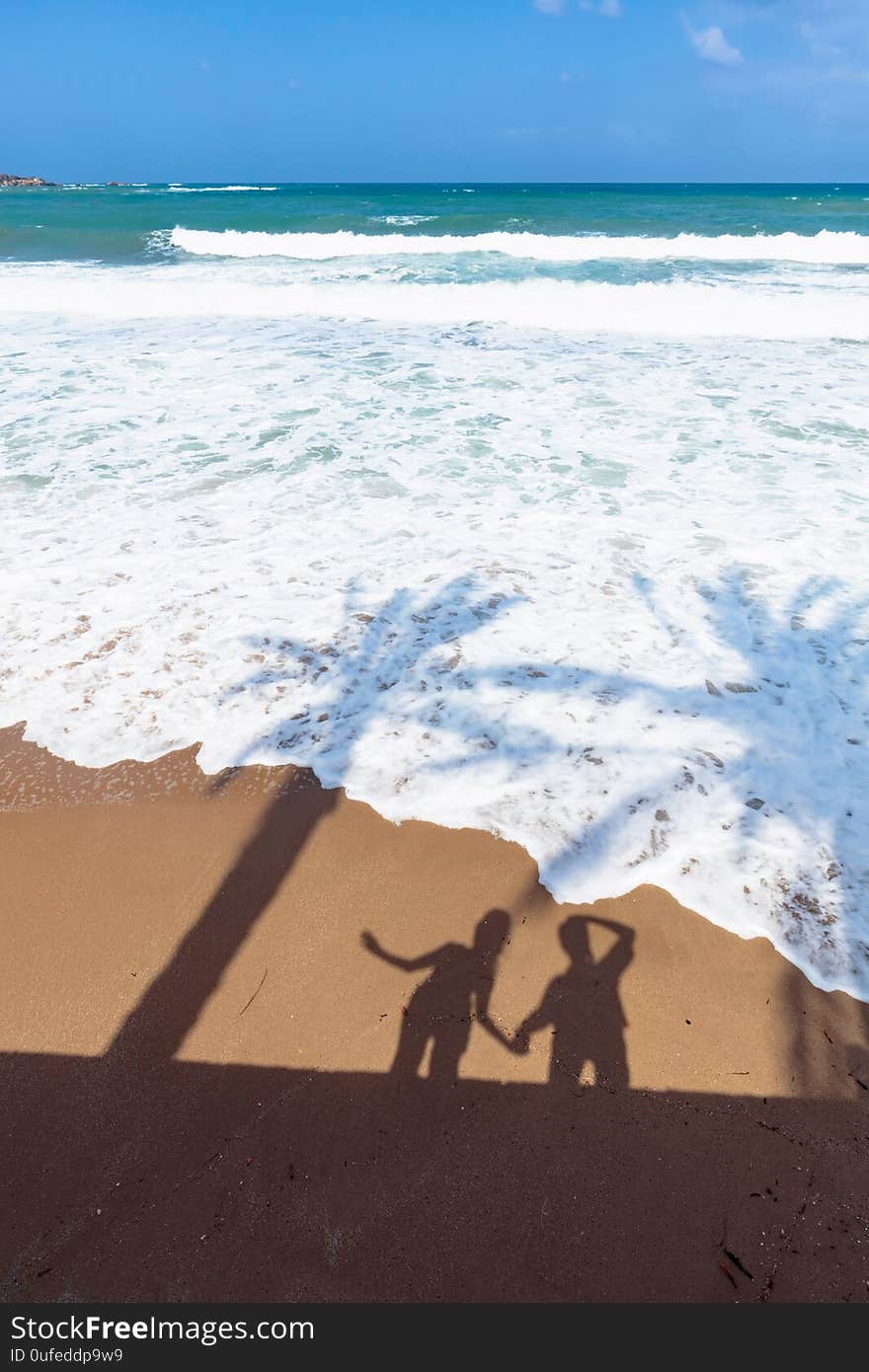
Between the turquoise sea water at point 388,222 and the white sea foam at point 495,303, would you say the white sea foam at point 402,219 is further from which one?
the white sea foam at point 495,303

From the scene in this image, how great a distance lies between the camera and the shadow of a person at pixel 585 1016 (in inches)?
85.0

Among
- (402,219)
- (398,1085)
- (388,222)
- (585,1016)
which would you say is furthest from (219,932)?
(402,219)

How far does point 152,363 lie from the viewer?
427 inches

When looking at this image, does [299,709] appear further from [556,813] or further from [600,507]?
[600,507]

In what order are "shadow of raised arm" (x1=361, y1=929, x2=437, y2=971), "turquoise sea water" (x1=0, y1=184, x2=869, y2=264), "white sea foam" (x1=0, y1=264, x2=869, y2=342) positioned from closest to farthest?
"shadow of raised arm" (x1=361, y1=929, x2=437, y2=971)
"white sea foam" (x1=0, y1=264, x2=869, y2=342)
"turquoise sea water" (x1=0, y1=184, x2=869, y2=264)

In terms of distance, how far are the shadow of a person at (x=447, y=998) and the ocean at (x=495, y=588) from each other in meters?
0.41

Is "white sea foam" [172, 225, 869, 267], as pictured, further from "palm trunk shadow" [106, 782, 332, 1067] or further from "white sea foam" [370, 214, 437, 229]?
"palm trunk shadow" [106, 782, 332, 1067]

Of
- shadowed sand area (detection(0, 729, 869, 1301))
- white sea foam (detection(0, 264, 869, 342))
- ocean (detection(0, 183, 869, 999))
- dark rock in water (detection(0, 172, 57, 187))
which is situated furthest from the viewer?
dark rock in water (detection(0, 172, 57, 187))

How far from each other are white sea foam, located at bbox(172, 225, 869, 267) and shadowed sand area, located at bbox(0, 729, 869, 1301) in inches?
892

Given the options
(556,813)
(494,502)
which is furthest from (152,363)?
(556,813)

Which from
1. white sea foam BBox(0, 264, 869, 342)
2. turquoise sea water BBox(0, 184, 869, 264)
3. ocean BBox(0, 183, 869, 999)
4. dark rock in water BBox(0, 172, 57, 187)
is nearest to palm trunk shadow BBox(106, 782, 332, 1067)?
ocean BBox(0, 183, 869, 999)

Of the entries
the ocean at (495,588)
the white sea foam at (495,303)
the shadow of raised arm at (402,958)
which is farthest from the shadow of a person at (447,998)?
the white sea foam at (495,303)

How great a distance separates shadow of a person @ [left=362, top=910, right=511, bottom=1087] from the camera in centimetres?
219

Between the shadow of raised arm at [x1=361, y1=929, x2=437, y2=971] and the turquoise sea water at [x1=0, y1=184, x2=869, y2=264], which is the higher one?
the turquoise sea water at [x1=0, y1=184, x2=869, y2=264]
